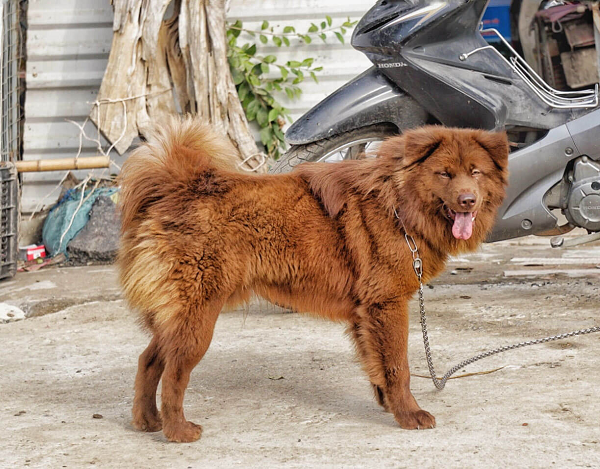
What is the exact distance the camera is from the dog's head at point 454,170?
3744 mm

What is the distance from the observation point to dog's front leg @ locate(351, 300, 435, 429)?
3.79 m

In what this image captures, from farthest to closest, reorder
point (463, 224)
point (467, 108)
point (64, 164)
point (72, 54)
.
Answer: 1. point (72, 54)
2. point (64, 164)
3. point (467, 108)
4. point (463, 224)

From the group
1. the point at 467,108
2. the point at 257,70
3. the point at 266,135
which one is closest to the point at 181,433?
the point at 467,108

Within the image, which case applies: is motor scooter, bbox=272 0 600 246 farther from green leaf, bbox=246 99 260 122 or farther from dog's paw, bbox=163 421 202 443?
green leaf, bbox=246 99 260 122

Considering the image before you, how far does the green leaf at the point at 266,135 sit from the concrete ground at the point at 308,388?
8.56ft

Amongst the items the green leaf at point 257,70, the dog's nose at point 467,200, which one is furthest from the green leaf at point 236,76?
the dog's nose at point 467,200

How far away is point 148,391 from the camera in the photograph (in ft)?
12.8

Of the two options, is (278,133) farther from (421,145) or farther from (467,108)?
(421,145)

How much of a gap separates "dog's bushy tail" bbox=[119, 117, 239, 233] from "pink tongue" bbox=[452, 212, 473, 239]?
1.18 metres

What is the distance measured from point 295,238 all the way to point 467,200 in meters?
0.82

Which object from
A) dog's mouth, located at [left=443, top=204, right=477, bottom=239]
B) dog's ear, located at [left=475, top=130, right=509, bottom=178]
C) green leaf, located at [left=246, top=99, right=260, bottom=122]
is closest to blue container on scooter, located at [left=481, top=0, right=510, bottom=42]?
green leaf, located at [left=246, top=99, right=260, bottom=122]

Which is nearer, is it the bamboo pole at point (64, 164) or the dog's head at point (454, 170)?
the dog's head at point (454, 170)

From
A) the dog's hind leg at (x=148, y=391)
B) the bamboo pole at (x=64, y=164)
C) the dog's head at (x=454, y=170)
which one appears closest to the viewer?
the dog's head at (x=454, y=170)

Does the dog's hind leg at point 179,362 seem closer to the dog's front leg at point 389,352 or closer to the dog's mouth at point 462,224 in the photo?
the dog's front leg at point 389,352
